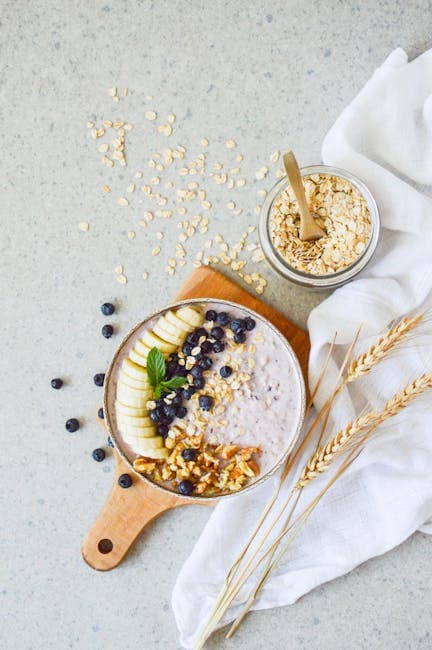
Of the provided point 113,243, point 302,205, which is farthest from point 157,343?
point 302,205

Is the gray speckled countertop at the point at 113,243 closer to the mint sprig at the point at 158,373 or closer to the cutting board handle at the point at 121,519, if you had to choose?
the cutting board handle at the point at 121,519

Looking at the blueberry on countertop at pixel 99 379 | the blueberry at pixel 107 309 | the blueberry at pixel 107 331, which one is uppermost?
the blueberry at pixel 107 309

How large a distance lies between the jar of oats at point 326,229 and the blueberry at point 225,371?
0.24 meters

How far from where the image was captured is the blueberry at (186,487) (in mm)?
1516

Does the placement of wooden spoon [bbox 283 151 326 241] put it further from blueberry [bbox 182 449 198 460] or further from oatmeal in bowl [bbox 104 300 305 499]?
blueberry [bbox 182 449 198 460]

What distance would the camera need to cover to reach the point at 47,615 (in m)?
1.75

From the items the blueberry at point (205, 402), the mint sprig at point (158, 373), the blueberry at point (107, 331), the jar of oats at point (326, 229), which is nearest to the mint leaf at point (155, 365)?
the mint sprig at point (158, 373)

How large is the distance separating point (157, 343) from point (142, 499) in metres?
0.40

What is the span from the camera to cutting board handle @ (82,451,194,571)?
1.64 metres

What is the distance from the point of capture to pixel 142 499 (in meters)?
1.65

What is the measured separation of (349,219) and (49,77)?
82 cm

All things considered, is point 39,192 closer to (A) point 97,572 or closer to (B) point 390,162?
(B) point 390,162

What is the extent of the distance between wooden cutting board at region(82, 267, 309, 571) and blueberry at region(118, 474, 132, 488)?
15mm

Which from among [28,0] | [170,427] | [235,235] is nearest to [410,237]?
[235,235]
